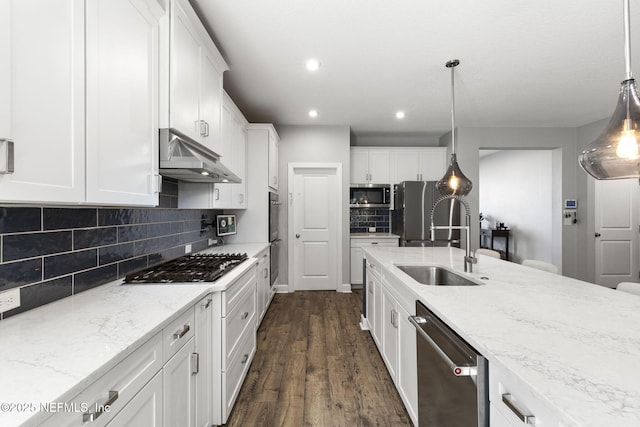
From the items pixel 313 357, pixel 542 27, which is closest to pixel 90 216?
pixel 313 357

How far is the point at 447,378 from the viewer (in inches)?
42.3

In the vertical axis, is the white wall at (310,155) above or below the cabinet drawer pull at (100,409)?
above

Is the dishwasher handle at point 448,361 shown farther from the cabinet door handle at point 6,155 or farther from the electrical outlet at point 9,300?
the electrical outlet at point 9,300

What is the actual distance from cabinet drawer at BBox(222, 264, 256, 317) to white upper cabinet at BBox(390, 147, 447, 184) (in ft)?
10.9

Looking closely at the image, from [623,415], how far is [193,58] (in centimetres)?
236

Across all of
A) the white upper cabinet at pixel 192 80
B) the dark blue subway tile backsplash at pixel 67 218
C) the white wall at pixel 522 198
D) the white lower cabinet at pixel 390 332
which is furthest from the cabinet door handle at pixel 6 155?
the white wall at pixel 522 198

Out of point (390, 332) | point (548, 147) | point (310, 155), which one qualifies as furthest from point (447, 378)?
point (548, 147)

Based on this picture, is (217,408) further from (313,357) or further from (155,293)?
(313,357)

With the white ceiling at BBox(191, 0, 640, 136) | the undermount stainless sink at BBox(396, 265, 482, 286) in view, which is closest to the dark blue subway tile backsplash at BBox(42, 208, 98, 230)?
the white ceiling at BBox(191, 0, 640, 136)

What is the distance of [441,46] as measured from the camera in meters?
2.26

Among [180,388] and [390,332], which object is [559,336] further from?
[180,388]

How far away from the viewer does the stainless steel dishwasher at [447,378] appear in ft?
2.89

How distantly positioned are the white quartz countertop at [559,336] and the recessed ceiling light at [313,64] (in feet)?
6.83

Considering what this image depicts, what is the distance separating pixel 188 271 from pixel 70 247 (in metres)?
0.59
